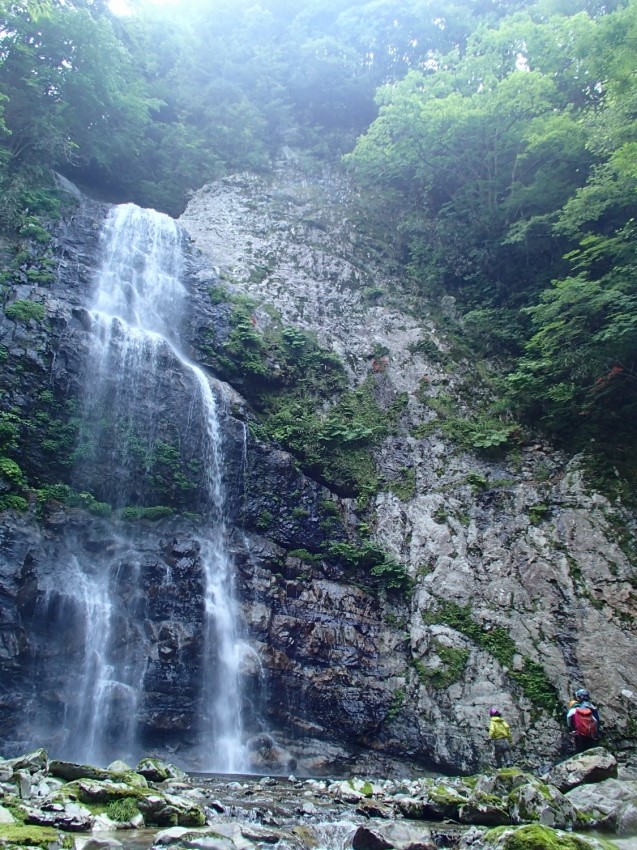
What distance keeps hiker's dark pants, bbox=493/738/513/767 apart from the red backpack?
1369 mm

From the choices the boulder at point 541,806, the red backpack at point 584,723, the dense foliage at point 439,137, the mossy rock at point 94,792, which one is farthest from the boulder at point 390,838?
the dense foliage at point 439,137

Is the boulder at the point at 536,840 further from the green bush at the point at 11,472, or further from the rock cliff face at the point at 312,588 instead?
the green bush at the point at 11,472

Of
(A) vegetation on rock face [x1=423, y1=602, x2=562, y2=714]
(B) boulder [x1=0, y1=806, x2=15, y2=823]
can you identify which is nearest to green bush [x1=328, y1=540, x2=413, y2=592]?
(A) vegetation on rock face [x1=423, y1=602, x2=562, y2=714]

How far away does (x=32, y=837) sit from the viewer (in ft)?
12.6

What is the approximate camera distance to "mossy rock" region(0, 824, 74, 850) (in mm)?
3693

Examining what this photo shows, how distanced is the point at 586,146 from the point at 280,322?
366 inches

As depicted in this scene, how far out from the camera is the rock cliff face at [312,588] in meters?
9.70

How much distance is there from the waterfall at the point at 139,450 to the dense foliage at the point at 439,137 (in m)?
2.40

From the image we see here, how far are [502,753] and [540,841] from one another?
5.95 m

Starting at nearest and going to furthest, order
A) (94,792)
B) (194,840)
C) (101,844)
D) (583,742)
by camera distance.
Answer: (101,844)
(194,840)
(94,792)
(583,742)

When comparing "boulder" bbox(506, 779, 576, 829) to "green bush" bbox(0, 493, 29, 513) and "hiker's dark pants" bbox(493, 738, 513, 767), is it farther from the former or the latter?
"green bush" bbox(0, 493, 29, 513)

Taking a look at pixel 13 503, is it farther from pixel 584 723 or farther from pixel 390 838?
pixel 584 723

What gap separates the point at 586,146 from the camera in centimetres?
1424

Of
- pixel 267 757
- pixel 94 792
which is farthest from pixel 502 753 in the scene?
pixel 94 792
